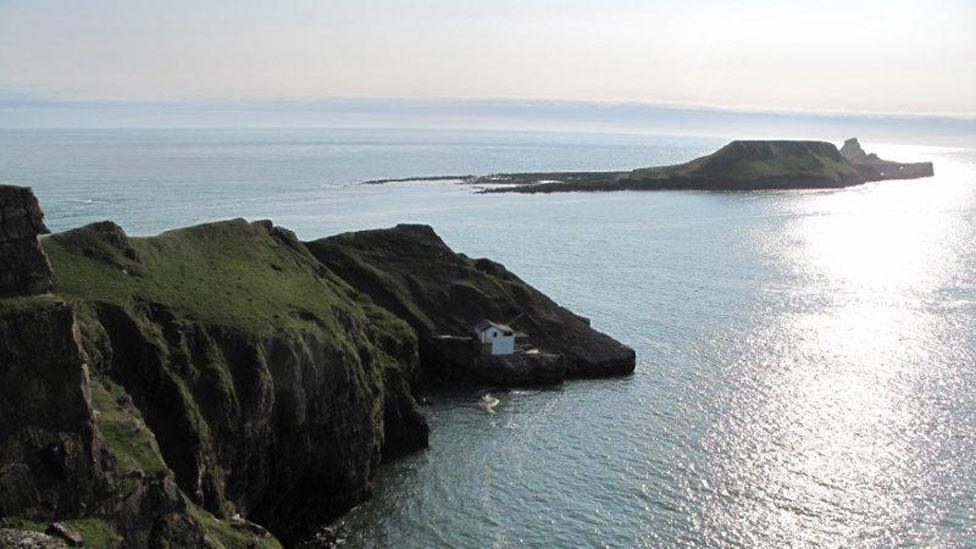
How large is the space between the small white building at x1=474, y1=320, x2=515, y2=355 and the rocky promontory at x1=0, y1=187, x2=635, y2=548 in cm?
74

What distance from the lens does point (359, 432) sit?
2073 inches

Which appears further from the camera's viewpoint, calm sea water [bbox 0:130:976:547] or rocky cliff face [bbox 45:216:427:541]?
calm sea water [bbox 0:130:976:547]

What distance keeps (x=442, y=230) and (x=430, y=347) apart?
82.0 meters

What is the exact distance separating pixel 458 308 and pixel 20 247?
49.0 meters

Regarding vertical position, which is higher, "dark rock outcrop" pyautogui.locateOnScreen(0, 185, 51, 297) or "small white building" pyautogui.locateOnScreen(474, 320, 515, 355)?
"dark rock outcrop" pyautogui.locateOnScreen(0, 185, 51, 297)

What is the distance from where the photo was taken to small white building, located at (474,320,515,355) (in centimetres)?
7531

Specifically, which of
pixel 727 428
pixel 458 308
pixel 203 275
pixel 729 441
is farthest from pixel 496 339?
pixel 203 275

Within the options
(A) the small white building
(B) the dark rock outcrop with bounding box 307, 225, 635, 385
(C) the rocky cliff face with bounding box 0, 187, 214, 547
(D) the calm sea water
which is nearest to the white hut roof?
(A) the small white building

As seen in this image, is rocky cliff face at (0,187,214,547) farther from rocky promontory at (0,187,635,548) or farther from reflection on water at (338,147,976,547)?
Answer: reflection on water at (338,147,976,547)

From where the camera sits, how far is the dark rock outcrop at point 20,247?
3509 cm

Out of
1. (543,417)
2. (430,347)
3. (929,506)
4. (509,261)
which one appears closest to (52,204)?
(509,261)

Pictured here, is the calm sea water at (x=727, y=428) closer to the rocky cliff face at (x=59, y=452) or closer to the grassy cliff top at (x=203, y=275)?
the grassy cliff top at (x=203, y=275)

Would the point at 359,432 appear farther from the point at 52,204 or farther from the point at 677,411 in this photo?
the point at 52,204

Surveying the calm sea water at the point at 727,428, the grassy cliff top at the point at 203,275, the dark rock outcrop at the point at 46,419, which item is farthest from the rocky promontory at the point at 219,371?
the calm sea water at the point at 727,428
